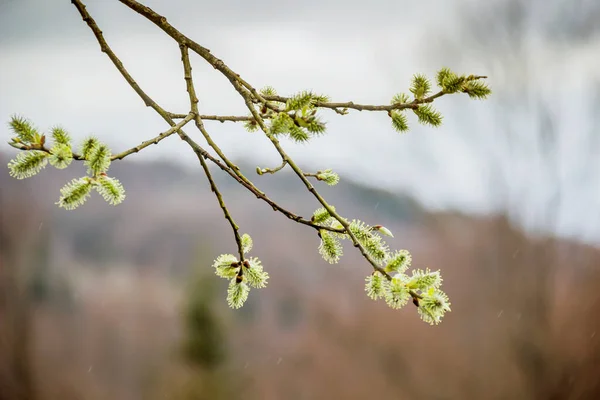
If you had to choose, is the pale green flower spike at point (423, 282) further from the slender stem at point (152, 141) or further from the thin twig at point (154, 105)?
the slender stem at point (152, 141)

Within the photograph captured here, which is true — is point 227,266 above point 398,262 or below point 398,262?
below

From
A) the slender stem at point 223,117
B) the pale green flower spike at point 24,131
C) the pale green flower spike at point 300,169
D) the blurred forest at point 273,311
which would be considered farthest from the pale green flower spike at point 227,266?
the blurred forest at point 273,311

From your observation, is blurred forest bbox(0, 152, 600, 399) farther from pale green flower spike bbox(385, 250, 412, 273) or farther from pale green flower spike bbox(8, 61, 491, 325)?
pale green flower spike bbox(385, 250, 412, 273)

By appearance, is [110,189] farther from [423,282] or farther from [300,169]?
[423,282]

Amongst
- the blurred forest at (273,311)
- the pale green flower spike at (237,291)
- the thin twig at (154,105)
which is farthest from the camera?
the blurred forest at (273,311)

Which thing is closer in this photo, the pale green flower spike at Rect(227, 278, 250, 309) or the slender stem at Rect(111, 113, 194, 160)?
the slender stem at Rect(111, 113, 194, 160)

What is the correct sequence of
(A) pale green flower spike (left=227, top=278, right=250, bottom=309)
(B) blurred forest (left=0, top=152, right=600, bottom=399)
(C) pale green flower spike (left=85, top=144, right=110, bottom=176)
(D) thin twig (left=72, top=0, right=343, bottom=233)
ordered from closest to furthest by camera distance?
(C) pale green flower spike (left=85, top=144, right=110, bottom=176) < (D) thin twig (left=72, top=0, right=343, bottom=233) < (A) pale green flower spike (left=227, top=278, right=250, bottom=309) < (B) blurred forest (left=0, top=152, right=600, bottom=399)

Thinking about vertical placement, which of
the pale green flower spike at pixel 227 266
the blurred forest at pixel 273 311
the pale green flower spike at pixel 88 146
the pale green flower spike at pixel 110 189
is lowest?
the pale green flower spike at pixel 110 189

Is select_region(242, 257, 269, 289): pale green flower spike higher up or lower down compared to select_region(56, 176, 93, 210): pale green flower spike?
higher up

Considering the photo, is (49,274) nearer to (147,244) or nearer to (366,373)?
(147,244)

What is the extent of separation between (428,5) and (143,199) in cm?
449

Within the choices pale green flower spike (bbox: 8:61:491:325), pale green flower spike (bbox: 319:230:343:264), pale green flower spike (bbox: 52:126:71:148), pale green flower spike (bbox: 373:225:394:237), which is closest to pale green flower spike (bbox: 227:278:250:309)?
pale green flower spike (bbox: 8:61:491:325)

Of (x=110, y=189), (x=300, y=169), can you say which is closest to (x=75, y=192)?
(x=110, y=189)

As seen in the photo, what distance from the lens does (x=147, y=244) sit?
7.34 m
